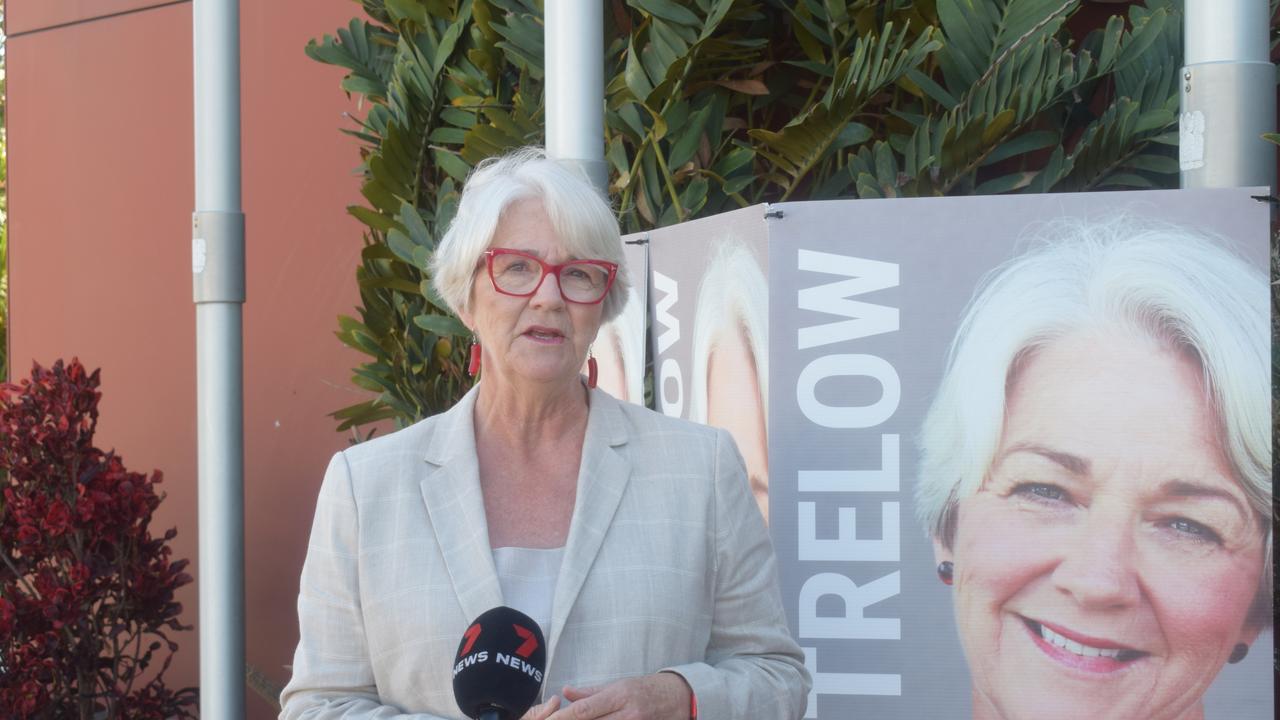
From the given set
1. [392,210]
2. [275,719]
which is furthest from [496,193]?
[275,719]

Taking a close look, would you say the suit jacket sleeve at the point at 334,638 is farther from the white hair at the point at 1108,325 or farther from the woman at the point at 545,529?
the white hair at the point at 1108,325

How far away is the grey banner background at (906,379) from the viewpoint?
2.97 metres

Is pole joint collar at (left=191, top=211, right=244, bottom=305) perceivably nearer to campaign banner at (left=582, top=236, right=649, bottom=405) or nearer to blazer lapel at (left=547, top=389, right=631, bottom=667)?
campaign banner at (left=582, top=236, right=649, bottom=405)

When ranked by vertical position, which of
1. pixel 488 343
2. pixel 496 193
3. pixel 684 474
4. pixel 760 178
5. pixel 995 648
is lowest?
pixel 995 648

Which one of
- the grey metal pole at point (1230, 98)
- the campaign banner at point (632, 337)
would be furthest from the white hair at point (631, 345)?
the grey metal pole at point (1230, 98)

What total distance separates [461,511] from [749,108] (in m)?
2.62

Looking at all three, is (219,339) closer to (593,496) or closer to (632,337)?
(632,337)

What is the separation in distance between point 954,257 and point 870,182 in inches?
39.3

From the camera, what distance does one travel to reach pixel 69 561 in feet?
19.0

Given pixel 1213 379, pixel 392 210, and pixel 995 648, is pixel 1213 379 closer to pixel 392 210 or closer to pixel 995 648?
pixel 995 648

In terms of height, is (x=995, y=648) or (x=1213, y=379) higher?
(x=1213, y=379)

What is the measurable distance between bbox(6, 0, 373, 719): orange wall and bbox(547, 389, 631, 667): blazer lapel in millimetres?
4104

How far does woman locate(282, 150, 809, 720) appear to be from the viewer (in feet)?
6.88

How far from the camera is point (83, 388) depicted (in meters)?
6.02
